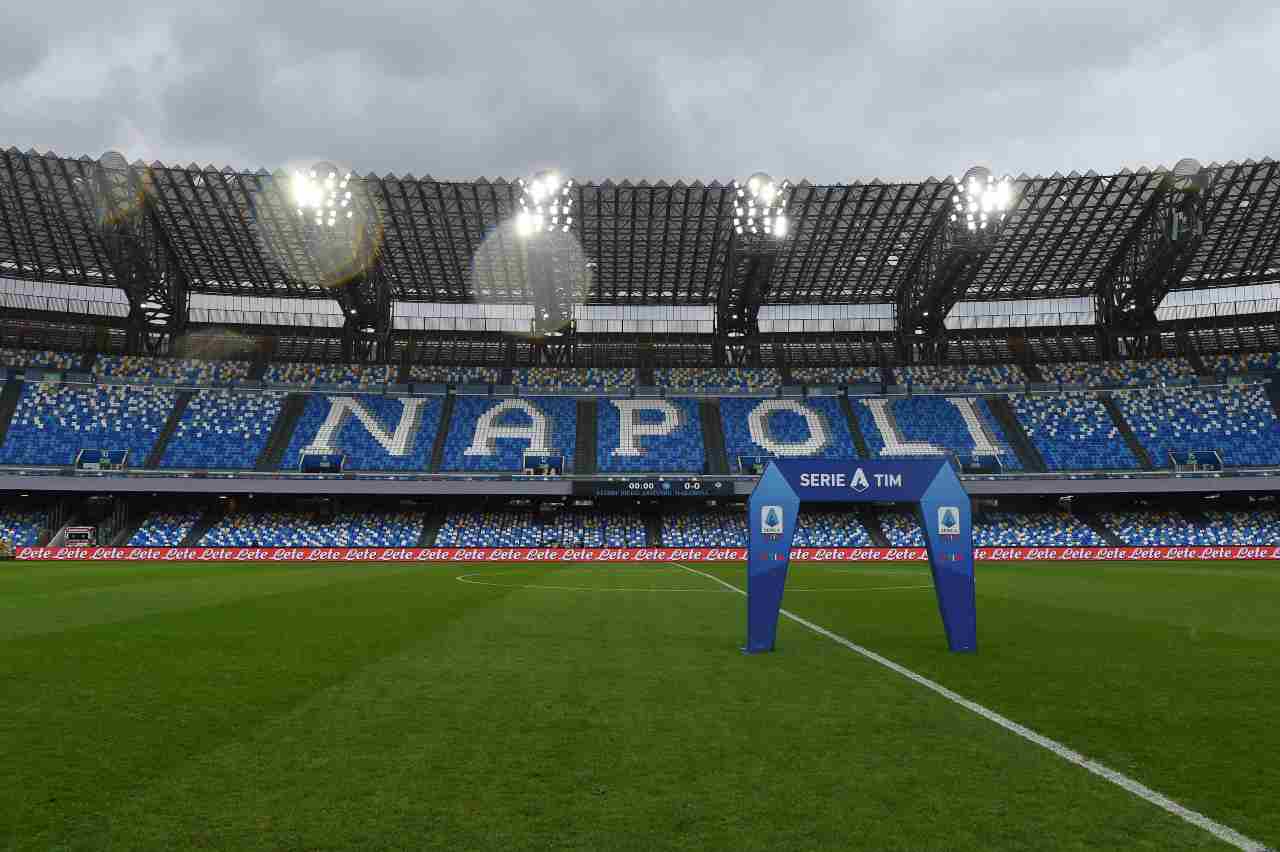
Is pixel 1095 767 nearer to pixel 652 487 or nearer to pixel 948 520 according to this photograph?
pixel 948 520

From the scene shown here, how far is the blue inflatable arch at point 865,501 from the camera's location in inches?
515

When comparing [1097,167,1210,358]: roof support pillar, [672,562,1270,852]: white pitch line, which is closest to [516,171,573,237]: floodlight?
[1097,167,1210,358]: roof support pillar

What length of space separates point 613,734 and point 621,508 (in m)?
52.3

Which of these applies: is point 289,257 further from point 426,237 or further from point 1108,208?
point 1108,208

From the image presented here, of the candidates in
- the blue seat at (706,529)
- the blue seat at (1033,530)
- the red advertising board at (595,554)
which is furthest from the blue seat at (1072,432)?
the blue seat at (706,529)

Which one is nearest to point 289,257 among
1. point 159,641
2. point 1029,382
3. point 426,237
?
point 426,237

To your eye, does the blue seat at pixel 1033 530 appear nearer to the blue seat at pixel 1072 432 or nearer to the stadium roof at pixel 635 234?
the blue seat at pixel 1072 432

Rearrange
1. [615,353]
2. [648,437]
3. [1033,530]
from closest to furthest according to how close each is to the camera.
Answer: [1033,530]
[648,437]
[615,353]

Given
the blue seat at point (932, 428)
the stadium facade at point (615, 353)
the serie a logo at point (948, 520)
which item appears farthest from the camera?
the blue seat at point (932, 428)

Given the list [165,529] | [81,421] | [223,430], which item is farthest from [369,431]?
[81,421]

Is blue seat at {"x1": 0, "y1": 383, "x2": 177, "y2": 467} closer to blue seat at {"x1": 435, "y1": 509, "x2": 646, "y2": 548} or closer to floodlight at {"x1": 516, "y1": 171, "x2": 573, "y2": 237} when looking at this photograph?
blue seat at {"x1": 435, "y1": 509, "x2": 646, "y2": 548}

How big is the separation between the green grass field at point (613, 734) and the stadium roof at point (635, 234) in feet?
124

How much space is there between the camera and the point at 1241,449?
56.4 metres

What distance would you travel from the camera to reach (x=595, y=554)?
49.5 m
